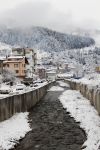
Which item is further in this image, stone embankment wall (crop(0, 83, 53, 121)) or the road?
stone embankment wall (crop(0, 83, 53, 121))

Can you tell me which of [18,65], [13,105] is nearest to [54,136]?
[13,105]

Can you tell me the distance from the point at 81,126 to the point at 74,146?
680 cm

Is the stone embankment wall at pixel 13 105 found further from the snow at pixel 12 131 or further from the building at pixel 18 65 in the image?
the building at pixel 18 65

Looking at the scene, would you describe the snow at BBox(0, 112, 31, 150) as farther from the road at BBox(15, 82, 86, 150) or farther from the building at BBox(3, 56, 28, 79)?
the building at BBox(3, 56, 28, 79)

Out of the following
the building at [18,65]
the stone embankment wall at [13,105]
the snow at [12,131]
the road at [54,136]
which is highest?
the building at [18,65]

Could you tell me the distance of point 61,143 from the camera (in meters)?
20.0

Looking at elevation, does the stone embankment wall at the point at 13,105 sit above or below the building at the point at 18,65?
below

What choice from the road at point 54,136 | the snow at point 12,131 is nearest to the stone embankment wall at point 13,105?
the snow at point 12,131

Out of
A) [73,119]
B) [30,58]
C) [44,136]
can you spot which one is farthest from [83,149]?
[30,58]

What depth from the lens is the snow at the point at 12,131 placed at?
1928 cm

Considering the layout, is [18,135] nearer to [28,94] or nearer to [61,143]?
[61,143]

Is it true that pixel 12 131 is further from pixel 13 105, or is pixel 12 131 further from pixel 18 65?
pixel 18 65

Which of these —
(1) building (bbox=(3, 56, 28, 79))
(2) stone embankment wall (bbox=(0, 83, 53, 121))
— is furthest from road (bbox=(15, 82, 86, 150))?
(1) building (bbox=(3, 56, 28, 79))

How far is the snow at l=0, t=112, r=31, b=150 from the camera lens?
19.3 m
